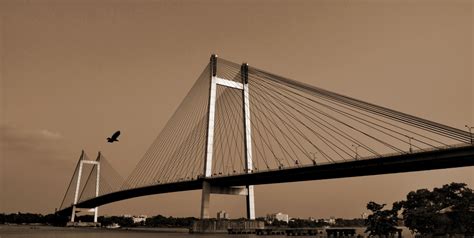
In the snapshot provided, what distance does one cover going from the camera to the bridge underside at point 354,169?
→ 37.4m

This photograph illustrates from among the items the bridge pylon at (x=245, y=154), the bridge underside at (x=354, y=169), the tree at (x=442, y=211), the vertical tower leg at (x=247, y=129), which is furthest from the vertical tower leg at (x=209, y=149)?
the tree at (x=442, y=211)

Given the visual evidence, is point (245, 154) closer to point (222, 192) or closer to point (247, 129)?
point (247, 129)

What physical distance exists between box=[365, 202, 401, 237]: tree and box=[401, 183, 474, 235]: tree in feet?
4.78

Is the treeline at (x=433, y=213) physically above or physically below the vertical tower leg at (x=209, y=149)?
below

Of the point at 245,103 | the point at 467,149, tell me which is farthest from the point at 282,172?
the point at 467,149

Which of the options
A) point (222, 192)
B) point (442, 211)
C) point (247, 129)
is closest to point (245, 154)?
point (247, 129)

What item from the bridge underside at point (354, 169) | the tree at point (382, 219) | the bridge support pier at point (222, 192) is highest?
the bridge underside at point (354, 169)

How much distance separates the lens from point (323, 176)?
4997cm

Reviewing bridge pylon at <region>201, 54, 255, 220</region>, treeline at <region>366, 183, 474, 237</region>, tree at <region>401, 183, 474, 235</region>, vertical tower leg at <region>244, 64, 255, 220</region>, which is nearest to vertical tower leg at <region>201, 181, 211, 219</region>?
bridge pylon at <region>201, 54, 255, 220</region>

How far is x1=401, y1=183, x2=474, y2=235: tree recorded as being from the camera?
4097 cm

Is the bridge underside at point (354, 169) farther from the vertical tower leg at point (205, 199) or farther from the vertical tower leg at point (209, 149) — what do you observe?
the vertical tower leg at point (209, 149)

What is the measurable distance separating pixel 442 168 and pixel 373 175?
718 cm

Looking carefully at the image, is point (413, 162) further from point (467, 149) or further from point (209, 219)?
point (209, 219)

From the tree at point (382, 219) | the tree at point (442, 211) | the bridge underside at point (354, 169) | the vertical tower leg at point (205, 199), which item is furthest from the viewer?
the vertical tower leg at point (205, 199)
